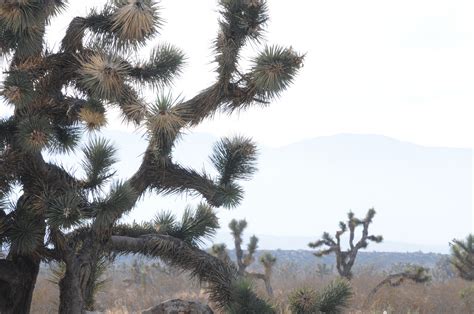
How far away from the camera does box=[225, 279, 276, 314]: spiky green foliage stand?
8.25 metres

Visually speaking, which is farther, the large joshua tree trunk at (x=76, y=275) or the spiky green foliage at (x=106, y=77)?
the large joshua tree trunk at (x=76, y=275)

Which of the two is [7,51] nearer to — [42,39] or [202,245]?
[42,39]

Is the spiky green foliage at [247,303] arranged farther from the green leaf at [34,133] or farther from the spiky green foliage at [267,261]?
the spiky green foliage at [267,261]

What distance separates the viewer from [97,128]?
7.96 meters

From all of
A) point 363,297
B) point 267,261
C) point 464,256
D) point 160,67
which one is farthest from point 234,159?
point 464,256

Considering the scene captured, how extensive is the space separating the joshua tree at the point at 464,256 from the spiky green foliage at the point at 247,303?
58.1 ft

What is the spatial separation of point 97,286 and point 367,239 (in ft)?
47.9

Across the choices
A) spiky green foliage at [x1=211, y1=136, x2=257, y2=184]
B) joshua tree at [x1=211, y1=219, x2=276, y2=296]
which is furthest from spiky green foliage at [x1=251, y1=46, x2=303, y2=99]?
joshua tree at [x1=211, y1=219, x2=276, y2=296]

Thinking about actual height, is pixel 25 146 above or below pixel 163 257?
above

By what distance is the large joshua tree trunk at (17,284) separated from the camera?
884cm

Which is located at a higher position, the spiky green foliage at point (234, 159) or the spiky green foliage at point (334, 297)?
the spiky green foliage at point (234, 159)

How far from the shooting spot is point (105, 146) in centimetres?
812

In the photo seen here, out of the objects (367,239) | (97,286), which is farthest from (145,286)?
(97,286)

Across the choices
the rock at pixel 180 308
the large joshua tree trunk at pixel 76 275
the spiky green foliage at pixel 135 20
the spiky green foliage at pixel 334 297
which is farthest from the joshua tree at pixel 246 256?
the spiky green foliage at pixel 135 20
